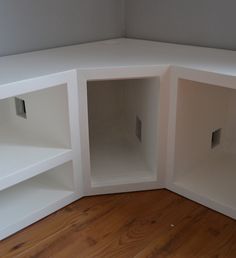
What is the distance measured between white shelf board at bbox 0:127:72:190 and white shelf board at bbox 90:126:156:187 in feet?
0.66

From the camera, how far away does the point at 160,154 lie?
4.38ft

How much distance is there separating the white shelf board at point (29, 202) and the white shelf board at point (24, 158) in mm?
140

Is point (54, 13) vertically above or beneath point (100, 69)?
above

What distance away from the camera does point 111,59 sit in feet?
4.31

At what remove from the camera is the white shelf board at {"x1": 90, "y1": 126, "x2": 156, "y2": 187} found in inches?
54.2

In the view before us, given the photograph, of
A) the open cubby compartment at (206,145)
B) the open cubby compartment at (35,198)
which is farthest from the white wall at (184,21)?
the open cubby compartment at (35,198)

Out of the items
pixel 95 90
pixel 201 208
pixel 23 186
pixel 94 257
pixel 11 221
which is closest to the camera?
pixel 94 257

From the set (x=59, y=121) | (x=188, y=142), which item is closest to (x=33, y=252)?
(x=59, y=121)

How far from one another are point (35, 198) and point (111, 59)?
57 cm

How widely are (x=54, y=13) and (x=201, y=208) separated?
3.19 ft

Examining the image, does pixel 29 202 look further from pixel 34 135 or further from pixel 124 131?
pixel 124 131

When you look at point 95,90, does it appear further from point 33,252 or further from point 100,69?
point 33,252

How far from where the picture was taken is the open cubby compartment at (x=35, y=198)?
1.20 meters

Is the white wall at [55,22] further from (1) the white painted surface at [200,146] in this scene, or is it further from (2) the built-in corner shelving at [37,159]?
(1) the white painted surface at [200,146]
